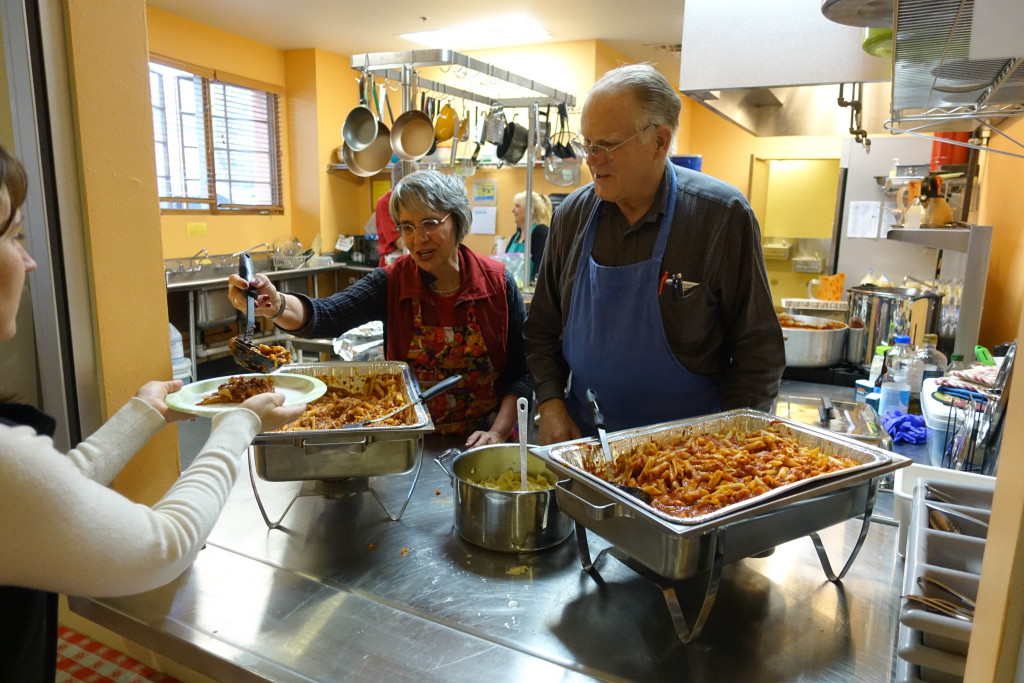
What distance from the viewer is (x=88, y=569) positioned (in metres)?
0.81

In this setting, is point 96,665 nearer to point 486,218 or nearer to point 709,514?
point 709,514

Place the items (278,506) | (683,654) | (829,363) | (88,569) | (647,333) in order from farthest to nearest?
1. (829,363)
2. (647,333)
3. (278,506)
4. (683,654)
5. (88,569)

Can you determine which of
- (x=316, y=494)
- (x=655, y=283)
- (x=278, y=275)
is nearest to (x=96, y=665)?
(x=316, y=494)

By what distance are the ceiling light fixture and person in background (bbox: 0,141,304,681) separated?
5572 mm

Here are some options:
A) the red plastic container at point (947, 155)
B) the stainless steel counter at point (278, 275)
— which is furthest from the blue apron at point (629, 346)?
the stainless steel counter at point (278, 275)

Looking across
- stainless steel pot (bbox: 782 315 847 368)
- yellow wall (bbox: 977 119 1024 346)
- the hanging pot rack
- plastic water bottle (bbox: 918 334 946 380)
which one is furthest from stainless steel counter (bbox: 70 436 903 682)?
the hanging pot rack

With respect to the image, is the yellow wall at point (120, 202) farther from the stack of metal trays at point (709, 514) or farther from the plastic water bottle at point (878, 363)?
the plastic water bottle at point (878, 363)

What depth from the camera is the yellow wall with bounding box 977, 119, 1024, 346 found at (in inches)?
109

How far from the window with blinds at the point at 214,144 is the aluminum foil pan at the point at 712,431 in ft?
18.5

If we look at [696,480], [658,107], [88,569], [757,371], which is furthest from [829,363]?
[88,569]

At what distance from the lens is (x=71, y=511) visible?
792 mm

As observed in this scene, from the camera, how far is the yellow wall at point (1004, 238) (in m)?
2.77

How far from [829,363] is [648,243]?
87.1 inches

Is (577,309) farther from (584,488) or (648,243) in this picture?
(584,488)
